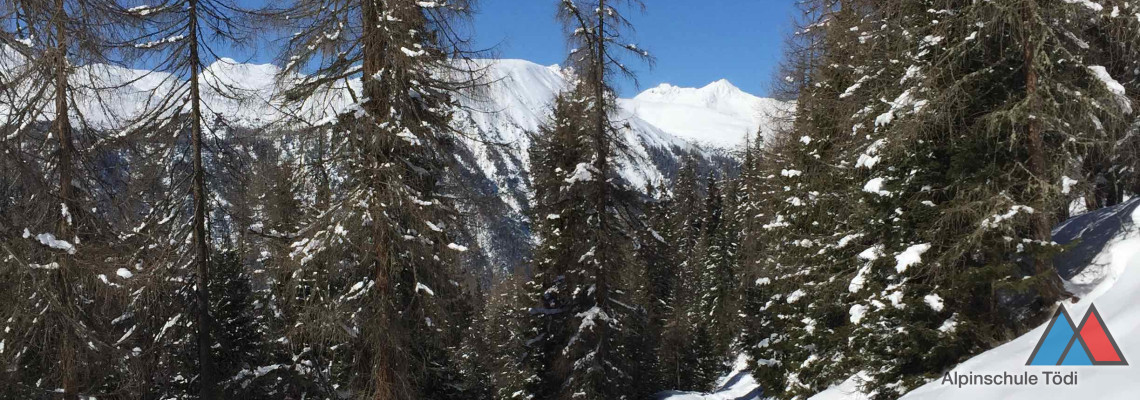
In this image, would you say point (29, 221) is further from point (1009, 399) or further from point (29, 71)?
point (1009, 399)

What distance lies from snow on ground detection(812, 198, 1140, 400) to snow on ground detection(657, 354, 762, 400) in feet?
45.1

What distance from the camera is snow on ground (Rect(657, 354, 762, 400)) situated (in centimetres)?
2608

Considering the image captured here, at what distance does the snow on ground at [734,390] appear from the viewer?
2608cm

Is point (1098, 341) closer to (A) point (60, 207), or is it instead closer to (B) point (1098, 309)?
(B) point (1098, 309)

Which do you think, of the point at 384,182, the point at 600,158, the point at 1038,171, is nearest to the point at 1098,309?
the point at 1038,171

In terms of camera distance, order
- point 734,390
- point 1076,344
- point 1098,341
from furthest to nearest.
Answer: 1. point 734,390
2. point 1076,344
3. point 1098,341

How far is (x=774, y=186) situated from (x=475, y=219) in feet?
35.1

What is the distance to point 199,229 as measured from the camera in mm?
10906

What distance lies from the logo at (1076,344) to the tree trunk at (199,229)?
1141 cm

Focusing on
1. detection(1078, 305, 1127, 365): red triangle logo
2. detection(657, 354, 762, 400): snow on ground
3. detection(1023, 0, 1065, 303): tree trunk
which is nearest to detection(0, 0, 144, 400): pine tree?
detection(1078, 305, 1127, 365): red triangle logo

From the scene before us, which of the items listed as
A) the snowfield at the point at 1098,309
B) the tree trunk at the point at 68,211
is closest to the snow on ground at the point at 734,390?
the snowfield at the point at 1098,309

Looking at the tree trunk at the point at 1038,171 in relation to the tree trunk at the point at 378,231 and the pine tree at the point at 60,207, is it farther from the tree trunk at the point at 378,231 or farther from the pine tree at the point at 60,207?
the pine tree at the point at 60,207

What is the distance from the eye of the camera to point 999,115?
8727 mm

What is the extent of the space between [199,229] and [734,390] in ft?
90.6
